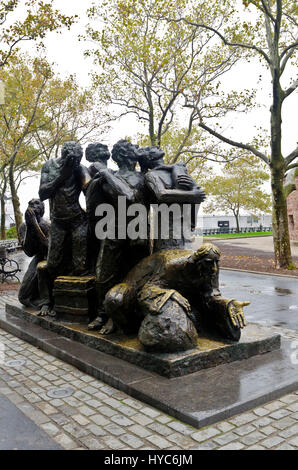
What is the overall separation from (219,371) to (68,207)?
2.97 m

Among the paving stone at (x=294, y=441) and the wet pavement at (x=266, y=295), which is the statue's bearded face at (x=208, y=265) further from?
the wet pavement at (x=266, y=295)

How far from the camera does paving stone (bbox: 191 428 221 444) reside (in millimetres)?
2920

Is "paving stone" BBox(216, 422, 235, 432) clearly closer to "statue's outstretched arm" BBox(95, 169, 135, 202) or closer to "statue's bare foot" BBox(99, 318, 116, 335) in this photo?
"statue's bare foot" BBox(99, 318, 116, 335)

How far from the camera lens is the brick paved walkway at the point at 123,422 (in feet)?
9.48

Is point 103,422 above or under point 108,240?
under

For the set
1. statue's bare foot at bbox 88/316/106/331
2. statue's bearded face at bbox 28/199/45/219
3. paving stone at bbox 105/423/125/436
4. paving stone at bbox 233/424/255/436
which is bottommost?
paving stone at bbox 105/423/125/436

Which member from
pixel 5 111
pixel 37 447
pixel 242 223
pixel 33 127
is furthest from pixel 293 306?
pixel 242 223

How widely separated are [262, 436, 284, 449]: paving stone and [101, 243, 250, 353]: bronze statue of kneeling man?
118 centimetres

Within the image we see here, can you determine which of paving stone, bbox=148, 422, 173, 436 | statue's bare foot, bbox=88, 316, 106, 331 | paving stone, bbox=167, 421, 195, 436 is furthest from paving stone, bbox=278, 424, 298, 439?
statue's bare foot, bbox=88, 316, 106, 331

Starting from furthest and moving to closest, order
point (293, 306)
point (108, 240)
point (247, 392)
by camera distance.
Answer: point (293, 306)
point (108, 240)
point (247, 392)

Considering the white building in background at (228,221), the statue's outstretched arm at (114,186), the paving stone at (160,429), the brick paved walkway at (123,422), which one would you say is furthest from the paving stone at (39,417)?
the white building in background at (228,221)

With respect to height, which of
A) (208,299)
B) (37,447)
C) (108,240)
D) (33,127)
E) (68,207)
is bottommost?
(37,447)

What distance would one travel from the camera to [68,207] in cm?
579

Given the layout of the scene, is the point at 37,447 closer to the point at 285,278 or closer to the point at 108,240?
the point at 108,240
